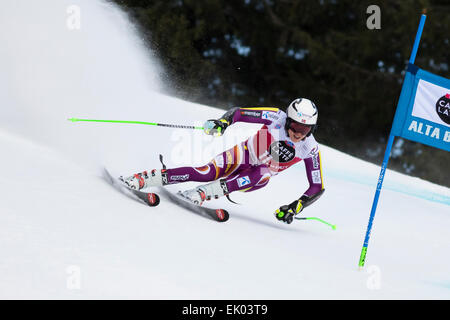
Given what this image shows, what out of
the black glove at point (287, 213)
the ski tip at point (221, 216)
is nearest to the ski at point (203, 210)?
the ski tip at point (221, 216)

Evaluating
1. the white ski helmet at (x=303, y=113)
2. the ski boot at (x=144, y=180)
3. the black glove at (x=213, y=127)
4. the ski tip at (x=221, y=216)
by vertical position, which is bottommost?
the ski tip at (x=221, y=216)

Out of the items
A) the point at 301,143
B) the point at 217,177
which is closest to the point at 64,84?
the point at 217,177

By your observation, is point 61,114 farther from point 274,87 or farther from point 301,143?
point 274,87

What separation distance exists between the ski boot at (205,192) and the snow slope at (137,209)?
0.21 meters

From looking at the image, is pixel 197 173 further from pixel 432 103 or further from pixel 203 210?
pixel 432 103

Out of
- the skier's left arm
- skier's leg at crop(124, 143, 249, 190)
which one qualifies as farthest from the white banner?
skier's leg at crop(124, 143, 249, 190)

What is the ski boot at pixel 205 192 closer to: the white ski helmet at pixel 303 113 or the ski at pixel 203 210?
the ski at pixel 203 210

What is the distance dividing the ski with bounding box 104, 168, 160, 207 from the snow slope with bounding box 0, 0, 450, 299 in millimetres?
85

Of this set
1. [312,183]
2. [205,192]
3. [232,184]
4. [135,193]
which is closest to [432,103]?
[312,183]

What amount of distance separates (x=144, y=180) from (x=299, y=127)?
117 centimetres

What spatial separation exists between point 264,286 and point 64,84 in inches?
155

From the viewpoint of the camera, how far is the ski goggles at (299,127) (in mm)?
4484

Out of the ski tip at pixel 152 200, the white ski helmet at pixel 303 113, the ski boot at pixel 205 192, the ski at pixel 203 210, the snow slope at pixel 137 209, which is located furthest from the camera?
the ski boot at pixel 205 192

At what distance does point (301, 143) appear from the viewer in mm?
4691
